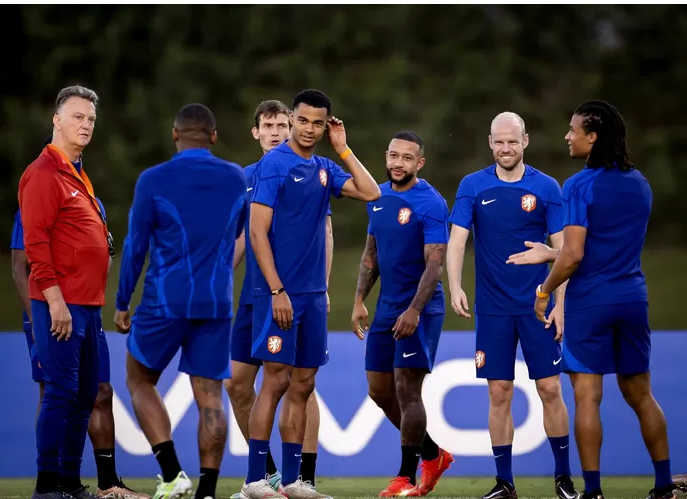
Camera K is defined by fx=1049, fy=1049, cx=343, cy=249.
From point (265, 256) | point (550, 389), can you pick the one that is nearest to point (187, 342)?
point (265, 256)

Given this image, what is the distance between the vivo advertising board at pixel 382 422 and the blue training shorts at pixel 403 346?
142 centimetres

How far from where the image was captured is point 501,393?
5875mm

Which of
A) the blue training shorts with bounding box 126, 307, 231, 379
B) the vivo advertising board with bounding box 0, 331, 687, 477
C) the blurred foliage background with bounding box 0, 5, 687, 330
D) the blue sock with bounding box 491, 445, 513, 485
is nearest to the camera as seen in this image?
the blue training shorts with bounding box 126, 307, 231, 379

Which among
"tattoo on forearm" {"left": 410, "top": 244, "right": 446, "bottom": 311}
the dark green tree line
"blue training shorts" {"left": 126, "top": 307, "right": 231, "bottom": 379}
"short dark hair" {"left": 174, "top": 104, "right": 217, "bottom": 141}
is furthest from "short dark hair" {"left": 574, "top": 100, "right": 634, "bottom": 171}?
the dark green tree line

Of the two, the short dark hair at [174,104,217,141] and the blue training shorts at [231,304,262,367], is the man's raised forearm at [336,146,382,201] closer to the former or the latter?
the short dark hair at [174,104,217,141]

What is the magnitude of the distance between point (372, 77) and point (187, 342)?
37.0 feet

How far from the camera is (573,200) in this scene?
5188mm

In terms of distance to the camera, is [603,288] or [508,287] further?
[508,287]

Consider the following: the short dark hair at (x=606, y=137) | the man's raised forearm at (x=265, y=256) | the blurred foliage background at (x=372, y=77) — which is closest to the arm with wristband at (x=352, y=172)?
the man's raised forearm at (x=265, y=256)

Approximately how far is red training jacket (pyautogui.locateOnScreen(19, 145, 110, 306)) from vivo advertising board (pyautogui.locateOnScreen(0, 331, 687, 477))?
9.55 feet

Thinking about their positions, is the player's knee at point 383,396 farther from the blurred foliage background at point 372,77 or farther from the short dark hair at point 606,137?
the blurred foliage background at point 372,77

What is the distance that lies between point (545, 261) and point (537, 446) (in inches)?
102

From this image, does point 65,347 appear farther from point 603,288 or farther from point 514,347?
point 603,288

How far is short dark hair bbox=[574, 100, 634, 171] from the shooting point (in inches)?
206
